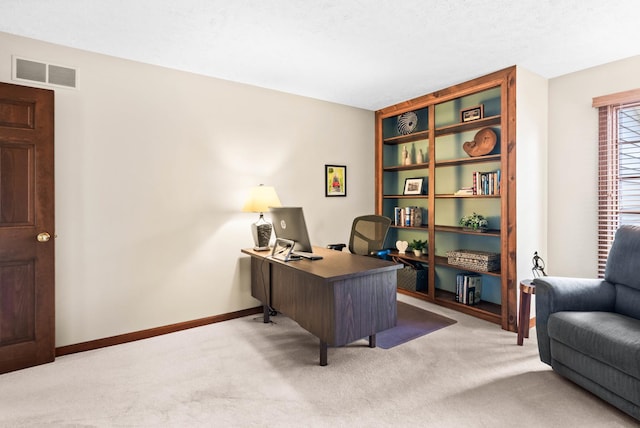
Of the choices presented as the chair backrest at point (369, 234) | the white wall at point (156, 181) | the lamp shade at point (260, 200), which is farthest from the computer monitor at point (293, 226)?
the chair backrest at point (369, 234)

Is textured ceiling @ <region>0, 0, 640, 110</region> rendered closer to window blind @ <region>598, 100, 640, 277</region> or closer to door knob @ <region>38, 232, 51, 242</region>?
window blind @ <region>598, 100, 640, 277</region>

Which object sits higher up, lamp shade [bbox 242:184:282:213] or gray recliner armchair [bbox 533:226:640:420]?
lamp shade [bbox 242:184:282:213]

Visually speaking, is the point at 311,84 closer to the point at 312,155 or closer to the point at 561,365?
the point at 312,155

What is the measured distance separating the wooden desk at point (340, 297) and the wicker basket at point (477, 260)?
1265 mm

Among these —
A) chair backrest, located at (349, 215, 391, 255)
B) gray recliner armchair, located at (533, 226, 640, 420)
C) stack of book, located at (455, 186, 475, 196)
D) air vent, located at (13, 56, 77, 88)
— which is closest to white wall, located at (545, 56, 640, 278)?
stack of book, located at (455, 186, 475, 196)

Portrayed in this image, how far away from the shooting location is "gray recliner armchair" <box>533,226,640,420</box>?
183cm

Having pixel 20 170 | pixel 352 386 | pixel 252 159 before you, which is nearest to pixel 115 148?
pixel 20 170

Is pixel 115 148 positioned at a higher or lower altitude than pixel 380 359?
higher

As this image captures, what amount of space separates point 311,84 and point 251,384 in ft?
9.38

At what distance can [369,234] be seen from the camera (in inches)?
142

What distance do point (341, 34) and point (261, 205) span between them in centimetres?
167

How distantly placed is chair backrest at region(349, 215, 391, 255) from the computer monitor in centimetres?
96

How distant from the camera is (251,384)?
225 cm

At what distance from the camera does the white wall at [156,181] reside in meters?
2.73
